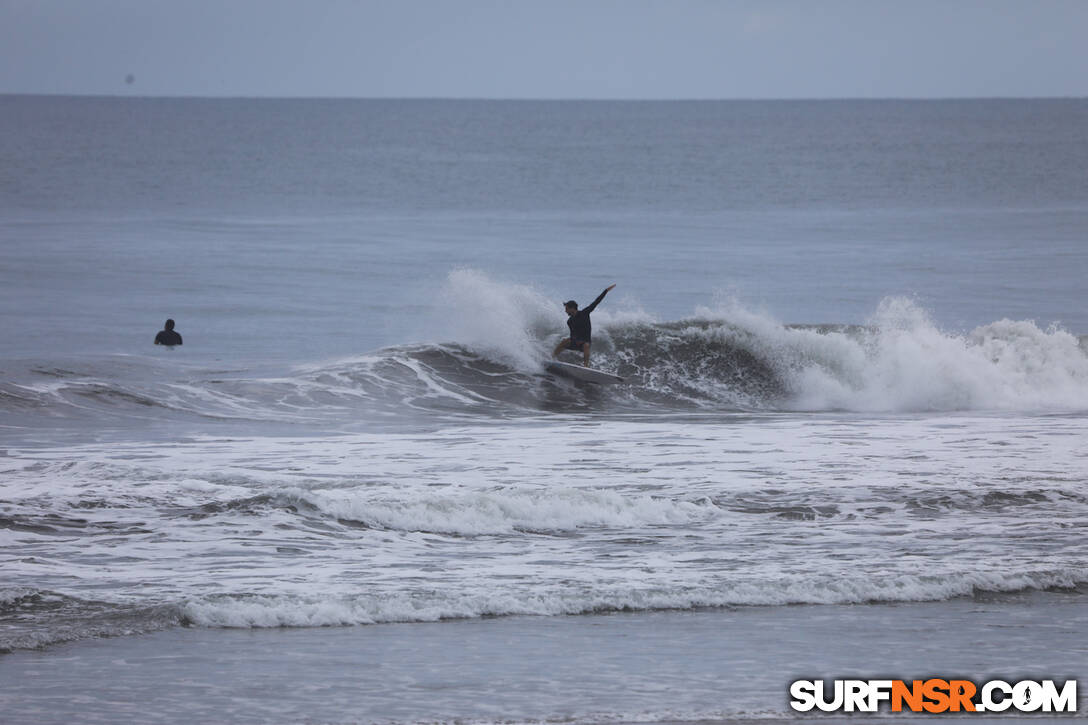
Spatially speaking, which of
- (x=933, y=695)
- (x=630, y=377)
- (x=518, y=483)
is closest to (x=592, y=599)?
(x=933, y=695)

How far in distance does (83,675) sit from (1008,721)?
5375mm

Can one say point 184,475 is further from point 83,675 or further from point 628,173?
point 628,173

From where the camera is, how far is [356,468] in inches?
589

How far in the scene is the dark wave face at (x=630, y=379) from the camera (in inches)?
768

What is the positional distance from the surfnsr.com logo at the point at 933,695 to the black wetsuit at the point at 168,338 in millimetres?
20097

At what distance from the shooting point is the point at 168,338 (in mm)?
26047

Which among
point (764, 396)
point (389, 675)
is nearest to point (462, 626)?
point (389, 675)

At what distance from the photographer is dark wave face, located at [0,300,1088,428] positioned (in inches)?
768

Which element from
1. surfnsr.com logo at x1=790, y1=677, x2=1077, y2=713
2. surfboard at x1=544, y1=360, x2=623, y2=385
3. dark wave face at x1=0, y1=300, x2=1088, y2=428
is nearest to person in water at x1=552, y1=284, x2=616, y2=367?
surfboard at x1=544, y1=360, x2=623, y2=385

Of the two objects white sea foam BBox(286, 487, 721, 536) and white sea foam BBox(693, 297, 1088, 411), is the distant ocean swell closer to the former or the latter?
white sea foam BBox(693, 297, 1088, 411)

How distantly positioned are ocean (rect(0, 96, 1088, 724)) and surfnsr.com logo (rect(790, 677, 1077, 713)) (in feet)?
0.54

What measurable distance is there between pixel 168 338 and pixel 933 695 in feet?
67.7

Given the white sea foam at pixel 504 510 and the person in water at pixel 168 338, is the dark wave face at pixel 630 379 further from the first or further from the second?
the white sea foam at pixel 504 510

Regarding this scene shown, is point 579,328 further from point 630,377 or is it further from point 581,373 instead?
point 630,377
